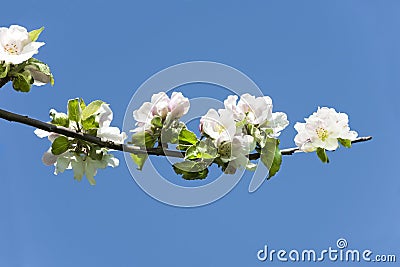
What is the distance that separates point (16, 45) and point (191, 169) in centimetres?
43

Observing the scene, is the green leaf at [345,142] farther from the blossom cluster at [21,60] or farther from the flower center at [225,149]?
the blossom cluster at [21,60]

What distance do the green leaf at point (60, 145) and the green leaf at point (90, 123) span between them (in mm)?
47

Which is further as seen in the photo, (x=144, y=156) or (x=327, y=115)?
(x=327, y=115)

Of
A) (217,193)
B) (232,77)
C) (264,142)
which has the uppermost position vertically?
(232,77)

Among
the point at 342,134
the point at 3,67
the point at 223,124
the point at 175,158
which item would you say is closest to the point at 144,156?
the point at 175,158

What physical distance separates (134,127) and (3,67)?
0.28m

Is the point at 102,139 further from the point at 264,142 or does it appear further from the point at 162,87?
the point at 264,142

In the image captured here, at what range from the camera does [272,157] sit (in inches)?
42.9

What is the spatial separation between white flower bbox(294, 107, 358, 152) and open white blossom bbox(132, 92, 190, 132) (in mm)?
262

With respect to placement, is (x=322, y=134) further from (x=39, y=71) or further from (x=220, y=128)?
(x=39, y=71)

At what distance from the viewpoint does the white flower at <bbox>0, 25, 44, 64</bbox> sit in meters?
1.08

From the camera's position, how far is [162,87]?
45.0 inches

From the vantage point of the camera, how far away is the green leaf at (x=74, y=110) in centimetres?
115

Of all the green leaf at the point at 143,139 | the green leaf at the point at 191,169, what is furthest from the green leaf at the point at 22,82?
the green leaf at the point at 191,169
